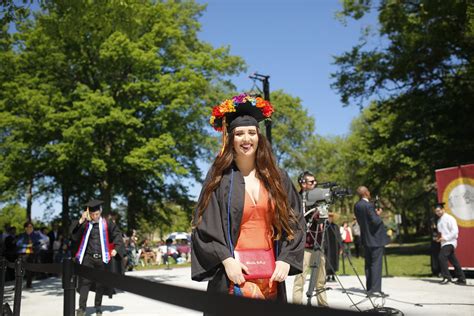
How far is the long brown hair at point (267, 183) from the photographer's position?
131 inches

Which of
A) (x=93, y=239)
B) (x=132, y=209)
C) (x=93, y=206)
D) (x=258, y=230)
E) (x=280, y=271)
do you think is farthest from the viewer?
(x=132, y=209)

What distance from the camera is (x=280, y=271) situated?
317cm

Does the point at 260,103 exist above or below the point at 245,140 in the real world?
above

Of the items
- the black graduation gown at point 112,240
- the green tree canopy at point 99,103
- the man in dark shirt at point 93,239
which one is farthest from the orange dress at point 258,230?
the green tree canopy at point 99,103

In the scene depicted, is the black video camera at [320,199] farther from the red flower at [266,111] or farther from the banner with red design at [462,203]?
the banner with red design at [462,203]

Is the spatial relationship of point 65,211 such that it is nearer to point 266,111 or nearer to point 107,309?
point 107,309

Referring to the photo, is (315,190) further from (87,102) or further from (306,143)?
(306,143)

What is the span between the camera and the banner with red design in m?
11.8

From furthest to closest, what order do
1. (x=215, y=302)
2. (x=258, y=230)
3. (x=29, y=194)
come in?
1. (x=29, y=194)
2. (x=258, y=230)
3. (x=215, y=302)

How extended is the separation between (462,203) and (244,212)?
34.3ft

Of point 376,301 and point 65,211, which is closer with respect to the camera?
point 376,301

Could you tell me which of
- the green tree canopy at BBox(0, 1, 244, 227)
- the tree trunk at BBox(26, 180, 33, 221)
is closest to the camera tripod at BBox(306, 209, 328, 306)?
the green tree canopy at BBox(0, 1, 244, 227)

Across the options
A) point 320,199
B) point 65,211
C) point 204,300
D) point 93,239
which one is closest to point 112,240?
point 93,239

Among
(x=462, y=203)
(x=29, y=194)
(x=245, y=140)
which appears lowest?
(x=462, y=203)
